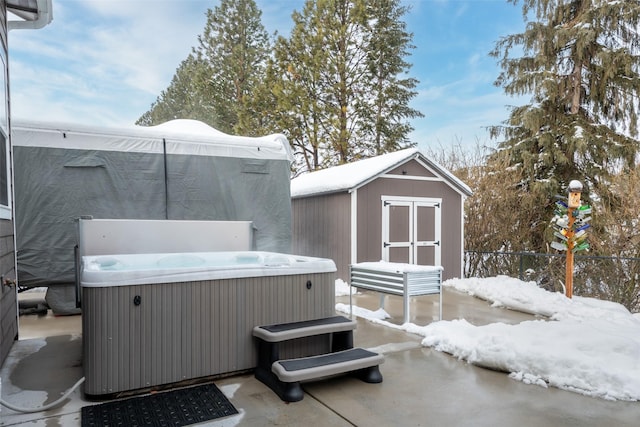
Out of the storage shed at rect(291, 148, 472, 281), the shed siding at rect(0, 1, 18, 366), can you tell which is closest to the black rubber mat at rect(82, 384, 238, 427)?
the shed siding at rect(0, 1, 18, 366)

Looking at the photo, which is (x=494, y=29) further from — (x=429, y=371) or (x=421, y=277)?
(x=429, y=371)

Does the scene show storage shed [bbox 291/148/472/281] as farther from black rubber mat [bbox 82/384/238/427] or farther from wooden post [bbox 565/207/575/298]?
black rubber mat [bbox 82/384/238/427]

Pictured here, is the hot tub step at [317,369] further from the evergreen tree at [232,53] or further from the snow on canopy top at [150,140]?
the evergreen tree at [232,53]

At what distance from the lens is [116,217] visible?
5480 millimetres

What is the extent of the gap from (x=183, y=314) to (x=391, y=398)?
1491mm

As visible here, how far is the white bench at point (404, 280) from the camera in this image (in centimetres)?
443

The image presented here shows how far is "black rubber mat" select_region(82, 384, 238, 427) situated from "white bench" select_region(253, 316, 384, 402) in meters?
0.35

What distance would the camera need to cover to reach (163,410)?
7.97 feet

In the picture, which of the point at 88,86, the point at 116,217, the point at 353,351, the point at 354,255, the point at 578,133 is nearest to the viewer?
the point at 353,351

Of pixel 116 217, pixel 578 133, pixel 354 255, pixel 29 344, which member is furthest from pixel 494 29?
pixel 29 344

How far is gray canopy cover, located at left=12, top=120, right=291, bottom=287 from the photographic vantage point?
5.06 metres

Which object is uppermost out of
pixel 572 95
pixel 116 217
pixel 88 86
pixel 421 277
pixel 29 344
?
pixel 88 86

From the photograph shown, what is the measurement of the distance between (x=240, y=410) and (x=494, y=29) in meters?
11.2

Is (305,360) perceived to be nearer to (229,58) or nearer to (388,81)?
(388,81)
